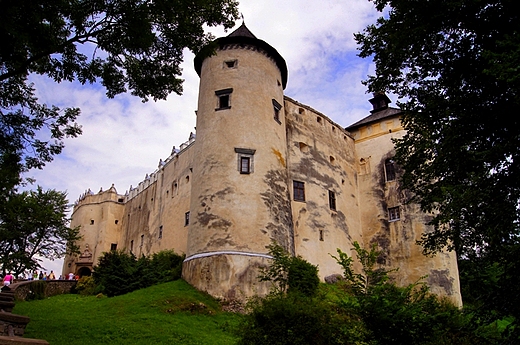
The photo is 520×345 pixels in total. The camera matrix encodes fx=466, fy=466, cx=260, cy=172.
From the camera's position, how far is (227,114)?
2381 centimetres

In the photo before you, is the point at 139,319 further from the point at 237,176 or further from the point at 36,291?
the point at 36,291

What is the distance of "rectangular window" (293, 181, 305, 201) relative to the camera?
88.8 ft

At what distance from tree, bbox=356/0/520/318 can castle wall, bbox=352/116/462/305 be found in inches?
673

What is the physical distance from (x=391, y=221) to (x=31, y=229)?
23725 millimetres

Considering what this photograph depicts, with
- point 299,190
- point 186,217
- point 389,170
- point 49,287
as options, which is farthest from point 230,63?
point 49,287

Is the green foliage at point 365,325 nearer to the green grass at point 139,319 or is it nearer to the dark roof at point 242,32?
the green grass at point 139,319

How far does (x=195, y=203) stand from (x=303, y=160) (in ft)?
28.8

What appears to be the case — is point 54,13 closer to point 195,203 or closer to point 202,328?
point 202,328

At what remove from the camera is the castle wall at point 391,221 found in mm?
27625

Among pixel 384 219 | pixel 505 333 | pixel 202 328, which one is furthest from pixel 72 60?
pixel 384 219

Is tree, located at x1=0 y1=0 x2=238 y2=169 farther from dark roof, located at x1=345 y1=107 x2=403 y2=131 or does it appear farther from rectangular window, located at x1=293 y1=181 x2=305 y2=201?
dark roof, located at x1=345 y1=107 x2=403 y2=131

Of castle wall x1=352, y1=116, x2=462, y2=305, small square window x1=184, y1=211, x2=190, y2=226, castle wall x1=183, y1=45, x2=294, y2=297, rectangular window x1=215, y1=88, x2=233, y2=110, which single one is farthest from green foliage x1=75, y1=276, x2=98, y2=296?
castle wall x1=352, y1=116, x2=462, y2=305

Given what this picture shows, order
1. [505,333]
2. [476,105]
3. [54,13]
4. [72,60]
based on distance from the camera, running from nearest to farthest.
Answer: [505,333]
[476,105]
[54,13]
[72,60]

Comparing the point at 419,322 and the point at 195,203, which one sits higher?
the point at 195,203
